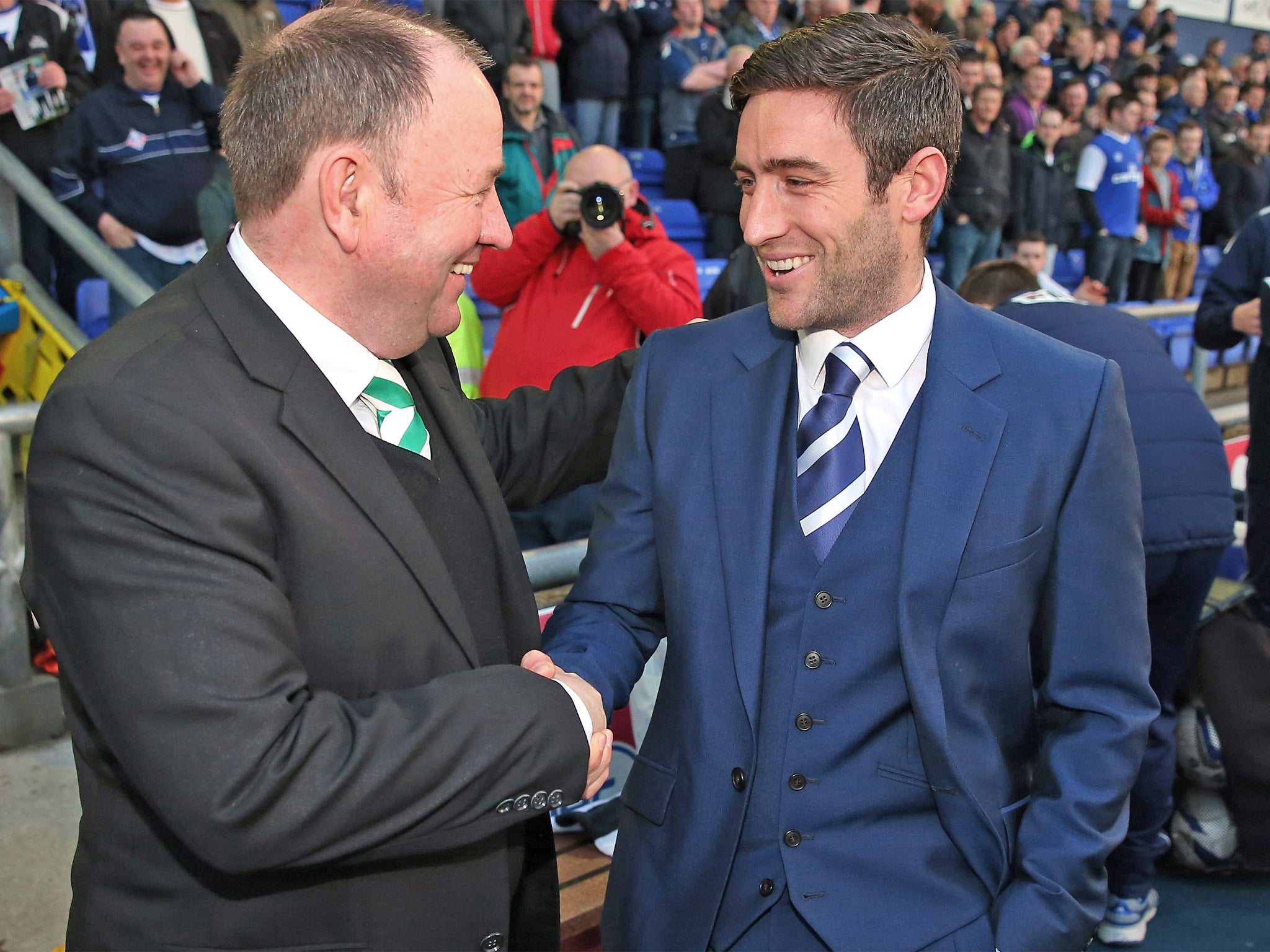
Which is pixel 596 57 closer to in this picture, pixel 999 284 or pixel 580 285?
pixel 580 285

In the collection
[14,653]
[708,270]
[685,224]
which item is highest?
[685,224]

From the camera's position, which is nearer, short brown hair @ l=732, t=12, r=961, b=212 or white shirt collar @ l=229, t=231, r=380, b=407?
white shirt collar @ l=229, t=231, r=380, b=407

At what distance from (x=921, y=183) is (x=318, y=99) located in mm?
876

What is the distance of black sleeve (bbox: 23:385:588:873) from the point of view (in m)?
1.23

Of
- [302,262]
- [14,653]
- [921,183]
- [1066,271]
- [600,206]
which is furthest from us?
[1066,271]

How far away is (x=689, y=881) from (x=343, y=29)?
1.24 metres

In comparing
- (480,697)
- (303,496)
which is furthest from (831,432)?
(303,496)

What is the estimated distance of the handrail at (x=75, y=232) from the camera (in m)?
3.88

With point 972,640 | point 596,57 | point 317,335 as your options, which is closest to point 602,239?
point 317,335

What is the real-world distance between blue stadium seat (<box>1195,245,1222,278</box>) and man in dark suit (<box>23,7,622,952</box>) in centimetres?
1183

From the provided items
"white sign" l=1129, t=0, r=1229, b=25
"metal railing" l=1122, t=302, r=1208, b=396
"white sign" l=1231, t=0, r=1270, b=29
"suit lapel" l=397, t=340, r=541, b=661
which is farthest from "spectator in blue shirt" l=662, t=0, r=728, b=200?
"white sign" l=1231, t=0, r=1270, b=29

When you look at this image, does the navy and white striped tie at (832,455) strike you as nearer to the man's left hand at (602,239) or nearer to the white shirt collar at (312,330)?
the white shirt collar at (312,330)

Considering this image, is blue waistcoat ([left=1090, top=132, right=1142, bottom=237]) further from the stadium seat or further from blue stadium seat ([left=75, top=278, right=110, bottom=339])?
blue stadium seat ([left=75, top=278, right=110, bottom=339])

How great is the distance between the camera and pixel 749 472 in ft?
5.51
